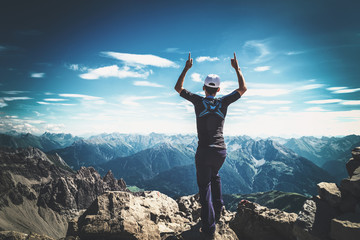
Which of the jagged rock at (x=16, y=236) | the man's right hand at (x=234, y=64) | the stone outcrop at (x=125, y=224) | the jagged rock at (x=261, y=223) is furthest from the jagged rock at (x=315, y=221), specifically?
the jagged rock at (x=16, y=236)

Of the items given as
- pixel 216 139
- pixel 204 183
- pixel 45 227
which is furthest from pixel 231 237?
pixel 45 227

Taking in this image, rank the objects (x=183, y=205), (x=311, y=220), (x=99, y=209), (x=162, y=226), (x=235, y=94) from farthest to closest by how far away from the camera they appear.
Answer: (x=183, y=205)
(x=162, y=226)
(x=99, y=209)
(x=235, y=94)
(x=311, y=220)

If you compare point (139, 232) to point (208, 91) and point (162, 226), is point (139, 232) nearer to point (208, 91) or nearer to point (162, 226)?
point (162, 226)

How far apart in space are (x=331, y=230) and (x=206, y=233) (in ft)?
13.6

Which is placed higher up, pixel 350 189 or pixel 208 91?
pixel 208 91

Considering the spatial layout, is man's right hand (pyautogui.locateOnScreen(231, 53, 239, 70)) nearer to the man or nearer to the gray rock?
the man

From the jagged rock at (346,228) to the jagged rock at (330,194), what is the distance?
2.85 feet

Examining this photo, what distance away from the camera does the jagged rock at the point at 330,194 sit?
673 cm

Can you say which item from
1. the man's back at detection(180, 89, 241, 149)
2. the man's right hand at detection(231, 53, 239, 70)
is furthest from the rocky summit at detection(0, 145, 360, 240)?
the man's right hand at detection(231, 53, 239, 70)

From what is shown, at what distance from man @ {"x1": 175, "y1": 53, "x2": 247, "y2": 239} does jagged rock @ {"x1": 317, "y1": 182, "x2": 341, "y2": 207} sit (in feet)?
13.6

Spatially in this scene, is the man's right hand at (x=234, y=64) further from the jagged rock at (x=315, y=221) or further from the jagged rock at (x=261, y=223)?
the jagged rock at (x=261, y=223)

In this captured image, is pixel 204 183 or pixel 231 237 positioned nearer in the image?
pixel 204 183

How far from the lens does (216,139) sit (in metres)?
7.33

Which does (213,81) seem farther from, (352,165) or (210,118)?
(352,165)
